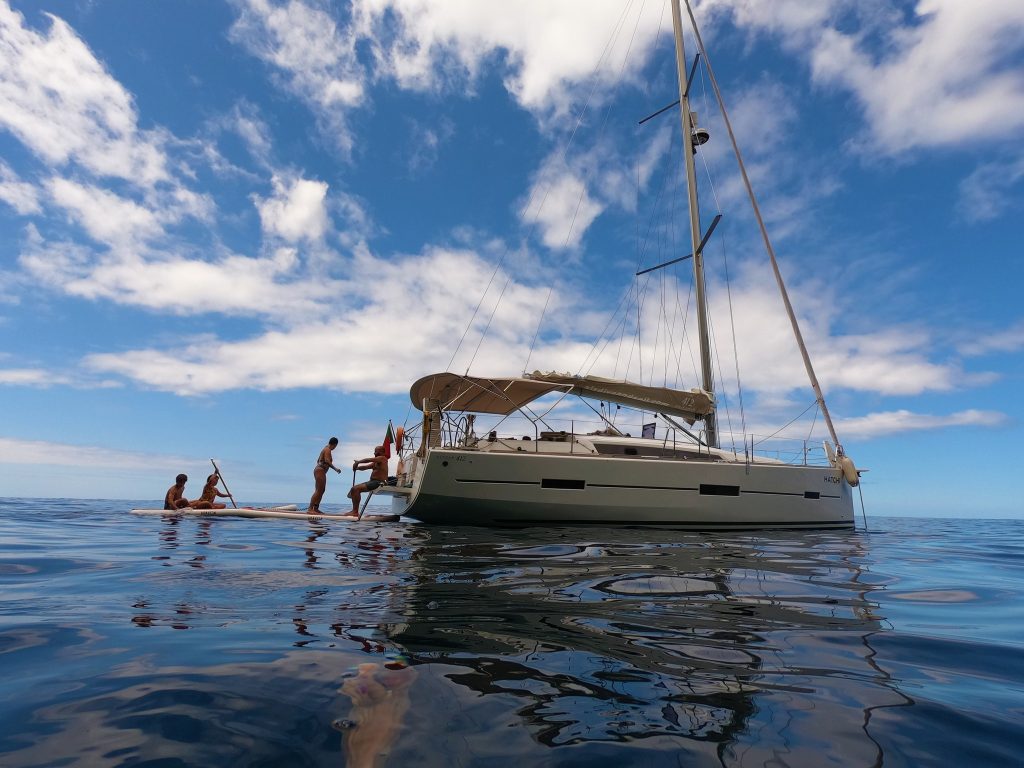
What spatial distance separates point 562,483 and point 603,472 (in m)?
0.92

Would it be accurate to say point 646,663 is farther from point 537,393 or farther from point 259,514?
point 259,514

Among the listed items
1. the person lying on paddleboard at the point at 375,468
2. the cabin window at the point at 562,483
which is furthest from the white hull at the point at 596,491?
the person lying on paddleboard at the point at 375,468

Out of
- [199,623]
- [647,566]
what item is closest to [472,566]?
[647,566]

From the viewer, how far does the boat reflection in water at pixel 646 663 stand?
1.83m

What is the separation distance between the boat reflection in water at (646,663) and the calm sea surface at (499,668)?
0.01m

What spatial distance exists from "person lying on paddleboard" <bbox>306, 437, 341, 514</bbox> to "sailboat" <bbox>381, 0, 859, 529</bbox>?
1.79 meters

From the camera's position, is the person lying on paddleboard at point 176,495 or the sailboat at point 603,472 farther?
the person lying on paddleboard at point 176,495

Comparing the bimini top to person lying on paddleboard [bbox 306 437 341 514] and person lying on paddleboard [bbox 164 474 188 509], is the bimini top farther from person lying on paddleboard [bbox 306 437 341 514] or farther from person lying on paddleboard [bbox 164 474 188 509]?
person lying on paddleboard [bbox 164 474 188 509]

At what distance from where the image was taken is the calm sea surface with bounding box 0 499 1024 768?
178 cm

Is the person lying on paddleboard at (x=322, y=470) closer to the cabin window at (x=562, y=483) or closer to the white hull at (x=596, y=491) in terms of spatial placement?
the white hull at (x=596, y=491)

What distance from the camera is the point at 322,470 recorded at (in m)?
13.3

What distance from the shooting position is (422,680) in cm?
227

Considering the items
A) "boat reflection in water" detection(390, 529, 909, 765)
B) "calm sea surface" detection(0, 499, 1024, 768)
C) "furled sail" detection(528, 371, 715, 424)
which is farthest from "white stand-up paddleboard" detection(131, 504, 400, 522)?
"boat reflection in water" detection(390, 529, 909, 765)

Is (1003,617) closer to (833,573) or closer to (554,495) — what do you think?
(833,573)
